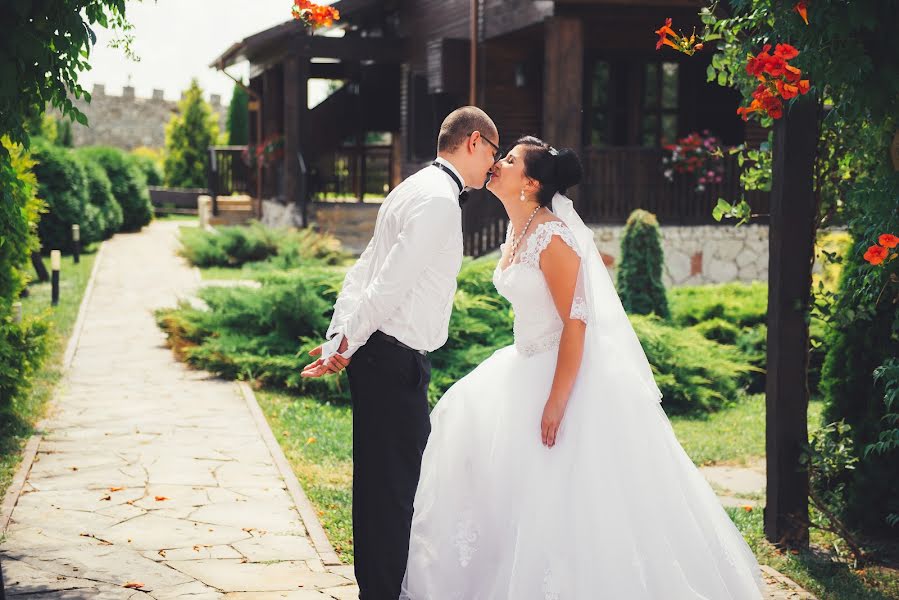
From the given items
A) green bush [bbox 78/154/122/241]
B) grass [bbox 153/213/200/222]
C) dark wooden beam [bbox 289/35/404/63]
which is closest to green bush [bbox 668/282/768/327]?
dark wooden beam [bbox 289/35/404/63]

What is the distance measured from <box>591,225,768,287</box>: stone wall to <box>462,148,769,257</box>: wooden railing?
17cm

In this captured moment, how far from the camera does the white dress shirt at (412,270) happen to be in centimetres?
416

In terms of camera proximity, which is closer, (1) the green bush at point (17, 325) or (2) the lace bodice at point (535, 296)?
(2) the lace bodice at point (535, 296)

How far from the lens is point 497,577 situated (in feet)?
13.9

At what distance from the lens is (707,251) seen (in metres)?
16.0

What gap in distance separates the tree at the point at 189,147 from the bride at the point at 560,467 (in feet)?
124

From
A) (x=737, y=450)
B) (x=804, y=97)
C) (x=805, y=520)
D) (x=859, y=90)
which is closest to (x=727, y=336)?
(x=737, y=450)

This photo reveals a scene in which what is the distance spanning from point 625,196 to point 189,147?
2864 centimetres

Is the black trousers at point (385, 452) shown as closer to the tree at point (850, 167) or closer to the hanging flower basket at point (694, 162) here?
the tree at point (850, 167)

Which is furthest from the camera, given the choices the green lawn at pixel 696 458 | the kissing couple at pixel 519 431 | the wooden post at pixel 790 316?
the wooden post at pixel 790 316

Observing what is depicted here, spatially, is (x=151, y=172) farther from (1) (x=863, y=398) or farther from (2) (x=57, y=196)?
(1) (x=863, y=398)

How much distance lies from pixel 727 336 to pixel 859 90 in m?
7.49

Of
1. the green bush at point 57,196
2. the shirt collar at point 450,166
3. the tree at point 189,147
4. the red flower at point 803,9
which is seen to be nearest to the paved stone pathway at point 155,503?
the shirt collar at point 450,166

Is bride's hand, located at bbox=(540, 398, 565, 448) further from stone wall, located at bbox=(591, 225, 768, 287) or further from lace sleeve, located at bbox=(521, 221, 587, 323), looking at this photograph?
stone wall, located at bbox=(591, 225, 768, 287)
